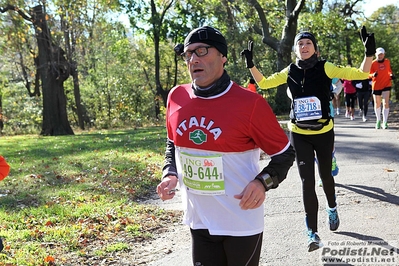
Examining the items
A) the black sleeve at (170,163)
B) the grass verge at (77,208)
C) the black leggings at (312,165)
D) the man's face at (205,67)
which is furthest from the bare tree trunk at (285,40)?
the man's face at (205,67)

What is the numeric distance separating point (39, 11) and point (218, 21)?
43.6 feet

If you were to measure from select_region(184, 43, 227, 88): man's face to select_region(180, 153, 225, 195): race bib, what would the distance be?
46 centimetres

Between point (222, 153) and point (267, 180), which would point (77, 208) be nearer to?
point (222, 153)

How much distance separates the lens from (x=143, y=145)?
43.5 feet

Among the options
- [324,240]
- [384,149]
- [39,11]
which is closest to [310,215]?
[324,240]

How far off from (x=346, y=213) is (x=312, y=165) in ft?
4.77

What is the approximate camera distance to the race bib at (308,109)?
4789 mm

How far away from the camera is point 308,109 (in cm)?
482

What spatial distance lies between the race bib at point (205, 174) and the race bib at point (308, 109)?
7.53 feet

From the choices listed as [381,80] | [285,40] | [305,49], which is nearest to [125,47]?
[285,40]

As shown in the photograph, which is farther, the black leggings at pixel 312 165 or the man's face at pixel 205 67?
the black leggings at pixel 312 165

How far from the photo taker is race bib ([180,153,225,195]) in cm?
273

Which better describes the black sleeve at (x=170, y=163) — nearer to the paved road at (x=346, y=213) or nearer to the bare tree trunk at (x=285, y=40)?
the paved road at (x=346, y=213)

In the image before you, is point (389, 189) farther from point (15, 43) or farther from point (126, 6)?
point (126, 6)
